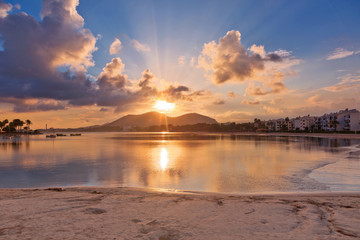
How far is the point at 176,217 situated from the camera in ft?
27.5

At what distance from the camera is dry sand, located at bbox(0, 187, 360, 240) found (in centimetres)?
682

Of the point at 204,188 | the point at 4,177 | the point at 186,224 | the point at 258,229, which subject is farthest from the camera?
the point at 4,177

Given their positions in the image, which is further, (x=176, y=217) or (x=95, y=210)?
(x=95, y=210)

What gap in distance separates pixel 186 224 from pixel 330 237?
13.9ft

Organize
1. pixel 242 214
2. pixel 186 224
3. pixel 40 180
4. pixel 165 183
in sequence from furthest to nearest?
pixel 40 180
pixel 165 183
pixel 242 214
pixel 186 224

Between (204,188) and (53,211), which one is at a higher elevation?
(53,211)

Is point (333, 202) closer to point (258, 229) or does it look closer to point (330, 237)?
point (330, 237)

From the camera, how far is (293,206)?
31.6ft

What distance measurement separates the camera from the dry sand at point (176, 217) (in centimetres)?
682

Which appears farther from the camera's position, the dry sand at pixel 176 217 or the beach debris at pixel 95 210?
the beach debris at pixel 95 210

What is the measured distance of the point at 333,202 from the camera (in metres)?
A: 10.2

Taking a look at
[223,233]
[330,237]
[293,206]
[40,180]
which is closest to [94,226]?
[223,233]

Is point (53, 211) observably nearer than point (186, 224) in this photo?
No

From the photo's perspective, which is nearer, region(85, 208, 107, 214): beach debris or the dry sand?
the dry sand
